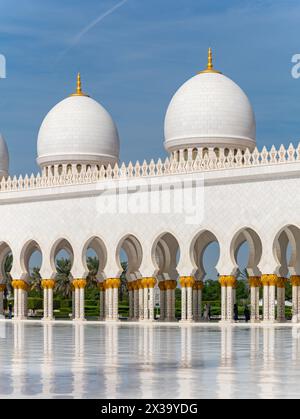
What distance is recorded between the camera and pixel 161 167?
26453 millimetres

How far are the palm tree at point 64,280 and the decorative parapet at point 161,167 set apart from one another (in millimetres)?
13401

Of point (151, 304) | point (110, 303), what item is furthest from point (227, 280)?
point (110, 303)

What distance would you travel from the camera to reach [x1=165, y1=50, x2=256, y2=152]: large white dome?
28.2 metres

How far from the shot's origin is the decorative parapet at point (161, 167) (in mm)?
24406

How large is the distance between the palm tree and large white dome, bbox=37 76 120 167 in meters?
13.4

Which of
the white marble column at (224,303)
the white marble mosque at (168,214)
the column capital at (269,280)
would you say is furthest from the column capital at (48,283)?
the column capital at (269,280)

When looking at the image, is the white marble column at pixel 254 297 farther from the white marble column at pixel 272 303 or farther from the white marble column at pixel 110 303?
the white marble column at pixel 110 303

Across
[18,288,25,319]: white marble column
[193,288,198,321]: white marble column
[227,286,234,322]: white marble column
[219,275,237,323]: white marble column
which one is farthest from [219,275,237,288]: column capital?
[18,288,25,319]: white marble column

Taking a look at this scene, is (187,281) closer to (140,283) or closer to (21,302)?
(140,283)

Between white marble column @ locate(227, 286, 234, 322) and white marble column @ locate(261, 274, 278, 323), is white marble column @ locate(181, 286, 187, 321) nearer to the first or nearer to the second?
white marble column @ locate(227, 286, 234, 322)

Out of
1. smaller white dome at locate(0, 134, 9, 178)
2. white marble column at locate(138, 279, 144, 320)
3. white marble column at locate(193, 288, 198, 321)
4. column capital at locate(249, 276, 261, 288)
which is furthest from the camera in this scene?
smaller white dome at locate(0, 134, 9, 178)

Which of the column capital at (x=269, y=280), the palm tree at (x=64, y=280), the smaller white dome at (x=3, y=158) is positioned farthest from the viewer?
the palm tree at (x=64, y=280)

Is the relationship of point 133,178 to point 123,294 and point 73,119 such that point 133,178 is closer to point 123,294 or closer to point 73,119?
point 73,119
